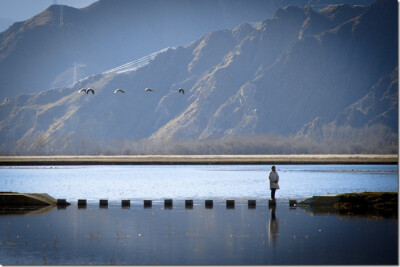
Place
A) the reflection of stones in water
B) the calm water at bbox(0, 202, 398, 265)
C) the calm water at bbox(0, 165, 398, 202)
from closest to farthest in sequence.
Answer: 1. the calm water at bbox(0, 202, 398, 265)
2. the reflection of stones in water
3. the calm water at bbox(0, 165, 398, 202)

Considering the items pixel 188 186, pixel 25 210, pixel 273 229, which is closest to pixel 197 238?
pixel 273 229

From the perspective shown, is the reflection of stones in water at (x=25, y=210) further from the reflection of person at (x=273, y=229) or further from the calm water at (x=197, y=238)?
the reflection of person at (x=273, y=229)

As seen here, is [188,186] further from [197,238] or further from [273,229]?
[197,238]

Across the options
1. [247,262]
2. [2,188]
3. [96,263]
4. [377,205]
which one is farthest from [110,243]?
[2,188]

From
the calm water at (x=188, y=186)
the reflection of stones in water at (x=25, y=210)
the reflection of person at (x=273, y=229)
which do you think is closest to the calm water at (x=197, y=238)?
the reflection of person at (x=273, y=229)

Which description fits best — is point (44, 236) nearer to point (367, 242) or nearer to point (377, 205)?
point (367, 242)

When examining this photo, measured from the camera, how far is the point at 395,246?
29719 millimetres

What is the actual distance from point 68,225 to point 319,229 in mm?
11411

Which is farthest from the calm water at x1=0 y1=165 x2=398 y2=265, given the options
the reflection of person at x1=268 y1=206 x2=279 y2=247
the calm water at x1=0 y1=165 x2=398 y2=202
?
the calm water at x1=0 y1=165 x2=398 y2=202

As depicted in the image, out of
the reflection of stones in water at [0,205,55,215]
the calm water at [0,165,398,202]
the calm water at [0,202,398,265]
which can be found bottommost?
the calm water at [0,202,398,265]

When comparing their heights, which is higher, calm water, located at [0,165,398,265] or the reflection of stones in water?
the reflection of stones in water

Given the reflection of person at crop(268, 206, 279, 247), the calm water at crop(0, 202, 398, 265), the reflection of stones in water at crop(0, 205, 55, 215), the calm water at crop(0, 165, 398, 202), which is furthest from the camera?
the calm water at crop(0, 165, 398, 202)

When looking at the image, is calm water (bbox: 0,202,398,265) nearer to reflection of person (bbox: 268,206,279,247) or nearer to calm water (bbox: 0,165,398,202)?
reflection of person (bbox: 268,206,279,247)

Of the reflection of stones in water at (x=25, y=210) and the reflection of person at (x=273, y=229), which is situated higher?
the reflection of stones in water at (x=25, y=210)
